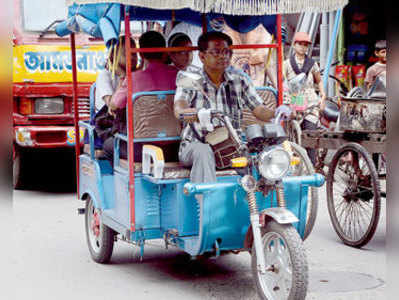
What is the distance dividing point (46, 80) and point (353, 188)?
4.65m

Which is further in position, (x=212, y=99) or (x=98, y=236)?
(x=98, y=236)

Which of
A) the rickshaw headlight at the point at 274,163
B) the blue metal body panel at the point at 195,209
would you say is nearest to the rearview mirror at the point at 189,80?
the blue metal body panel at the point at 195,209

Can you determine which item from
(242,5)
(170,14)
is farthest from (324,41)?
(242,5)

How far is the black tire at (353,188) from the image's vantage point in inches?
223

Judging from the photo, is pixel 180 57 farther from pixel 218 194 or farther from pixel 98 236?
pixel 218 194

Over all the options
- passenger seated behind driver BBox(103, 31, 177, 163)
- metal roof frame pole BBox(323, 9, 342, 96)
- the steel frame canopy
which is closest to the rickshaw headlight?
the steel frame canopy

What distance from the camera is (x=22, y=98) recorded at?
880 cm

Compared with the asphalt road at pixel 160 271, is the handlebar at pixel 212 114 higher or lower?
higher

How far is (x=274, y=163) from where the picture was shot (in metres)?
4.05

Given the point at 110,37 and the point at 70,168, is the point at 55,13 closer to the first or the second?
the point at 70,168

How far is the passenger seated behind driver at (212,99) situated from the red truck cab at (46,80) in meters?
4.31

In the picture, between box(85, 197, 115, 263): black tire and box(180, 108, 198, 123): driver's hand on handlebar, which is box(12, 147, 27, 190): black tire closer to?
box(85, 197, 115, 263): black tire

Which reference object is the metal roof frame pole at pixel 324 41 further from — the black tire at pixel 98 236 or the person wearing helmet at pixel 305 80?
the black tire at pixel 98 236

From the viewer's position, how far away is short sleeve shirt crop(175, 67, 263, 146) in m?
4.67
